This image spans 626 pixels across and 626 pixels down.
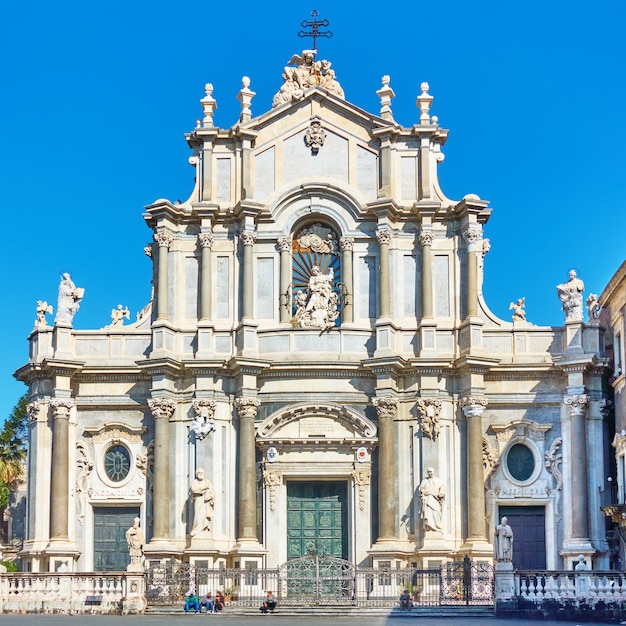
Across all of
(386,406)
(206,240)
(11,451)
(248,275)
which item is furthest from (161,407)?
(11,451)

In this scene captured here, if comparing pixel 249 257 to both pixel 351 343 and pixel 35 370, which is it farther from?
pixel 35 370

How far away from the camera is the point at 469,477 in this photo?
39219mm

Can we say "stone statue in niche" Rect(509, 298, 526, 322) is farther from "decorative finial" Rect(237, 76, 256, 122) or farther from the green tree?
the green tree

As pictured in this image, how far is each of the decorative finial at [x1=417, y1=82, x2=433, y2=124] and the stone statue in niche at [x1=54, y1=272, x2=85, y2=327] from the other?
1126 centimetres

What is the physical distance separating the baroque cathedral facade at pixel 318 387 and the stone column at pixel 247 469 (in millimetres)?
62

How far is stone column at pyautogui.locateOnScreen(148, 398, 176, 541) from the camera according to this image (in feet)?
129

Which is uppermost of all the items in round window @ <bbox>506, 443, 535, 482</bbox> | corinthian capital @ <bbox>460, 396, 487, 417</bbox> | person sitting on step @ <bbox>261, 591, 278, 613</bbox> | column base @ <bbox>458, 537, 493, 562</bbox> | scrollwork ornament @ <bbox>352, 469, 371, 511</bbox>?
corinthian capital @ <bbox>460, 396, 487, 417</bbox>

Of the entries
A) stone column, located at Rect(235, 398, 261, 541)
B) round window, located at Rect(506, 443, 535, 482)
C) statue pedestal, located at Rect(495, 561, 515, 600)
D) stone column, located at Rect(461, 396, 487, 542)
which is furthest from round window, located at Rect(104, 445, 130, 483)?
statue pedestal, located at Rect(495, 561, 515, 600)

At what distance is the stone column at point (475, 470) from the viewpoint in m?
38.8

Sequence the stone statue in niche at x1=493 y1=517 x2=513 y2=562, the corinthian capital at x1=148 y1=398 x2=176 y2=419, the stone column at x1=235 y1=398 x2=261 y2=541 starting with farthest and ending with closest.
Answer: the corinthian capital at x1=148 y1=398 x2=176 y2=419, the stone column at x1=235 y1=398 x2=261 y2=541, the stone statue in niche at x1=493 y1=517 x2=513 y2=562

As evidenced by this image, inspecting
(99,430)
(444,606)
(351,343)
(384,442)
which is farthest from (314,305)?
(444,606)

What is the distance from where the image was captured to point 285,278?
40.9 m

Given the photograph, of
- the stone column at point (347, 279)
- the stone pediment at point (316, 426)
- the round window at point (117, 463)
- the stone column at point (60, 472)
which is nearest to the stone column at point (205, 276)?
the stone pediment at point (316, 426)

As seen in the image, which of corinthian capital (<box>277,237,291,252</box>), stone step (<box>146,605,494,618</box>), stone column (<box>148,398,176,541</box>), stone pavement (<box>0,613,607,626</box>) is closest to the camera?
stone pavement (<box>0,613,607,626</box>)
